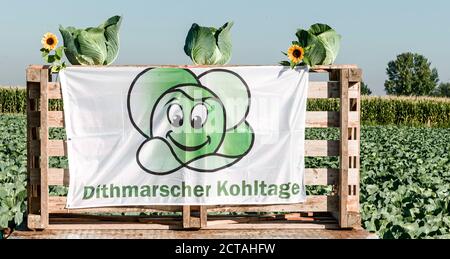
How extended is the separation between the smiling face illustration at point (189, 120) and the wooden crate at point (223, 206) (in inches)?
24.8

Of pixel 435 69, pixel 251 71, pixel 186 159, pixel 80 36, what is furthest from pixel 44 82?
pixel 435 69

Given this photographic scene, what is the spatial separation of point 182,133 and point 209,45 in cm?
87

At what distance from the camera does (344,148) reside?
19.6ft

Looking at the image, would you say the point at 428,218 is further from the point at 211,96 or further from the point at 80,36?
the point at 80,36

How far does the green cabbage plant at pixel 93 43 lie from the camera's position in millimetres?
5945

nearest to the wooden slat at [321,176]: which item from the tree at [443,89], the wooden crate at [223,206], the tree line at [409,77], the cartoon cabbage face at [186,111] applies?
the wooden crate at [223,206]

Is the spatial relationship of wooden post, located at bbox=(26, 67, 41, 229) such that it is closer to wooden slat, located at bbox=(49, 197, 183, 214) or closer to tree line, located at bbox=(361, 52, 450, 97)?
wooden slat, located at bbox=(49, 197, 183, 214)

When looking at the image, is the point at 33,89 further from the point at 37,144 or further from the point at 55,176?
the point at 55,176

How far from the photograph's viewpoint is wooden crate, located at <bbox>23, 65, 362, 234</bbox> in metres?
5.88

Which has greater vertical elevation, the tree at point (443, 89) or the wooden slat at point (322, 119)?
the tree at point (443, 89)

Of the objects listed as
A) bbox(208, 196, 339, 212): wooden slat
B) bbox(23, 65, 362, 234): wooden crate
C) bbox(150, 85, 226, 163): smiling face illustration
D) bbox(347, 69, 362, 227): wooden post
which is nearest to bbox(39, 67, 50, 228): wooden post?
bbox(23, 65, 362, 234): wooden crate

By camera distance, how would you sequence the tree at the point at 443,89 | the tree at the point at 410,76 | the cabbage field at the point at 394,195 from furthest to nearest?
the tree at the point at 443,89 → the tree at the point at 410,76 → the cabbage field at the point at 394,195

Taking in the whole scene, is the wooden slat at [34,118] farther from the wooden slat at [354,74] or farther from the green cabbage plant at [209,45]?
the wooden slat at [354,74]
